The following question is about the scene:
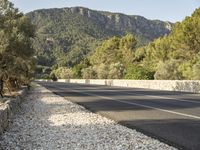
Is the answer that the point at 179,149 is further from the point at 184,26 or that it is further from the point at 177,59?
the point at 177,59

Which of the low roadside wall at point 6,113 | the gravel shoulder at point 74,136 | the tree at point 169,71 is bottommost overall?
the gravel shoulder at point 74,136

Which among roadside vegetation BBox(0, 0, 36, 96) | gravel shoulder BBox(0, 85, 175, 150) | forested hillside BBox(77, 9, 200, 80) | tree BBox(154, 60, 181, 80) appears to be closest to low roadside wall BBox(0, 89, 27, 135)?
gravel shoulder BBox(0, 85, 175, 150)

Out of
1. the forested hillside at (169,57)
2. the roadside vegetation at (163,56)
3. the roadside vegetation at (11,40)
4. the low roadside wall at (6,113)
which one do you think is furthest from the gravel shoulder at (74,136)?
the forested hillside at (169,57)

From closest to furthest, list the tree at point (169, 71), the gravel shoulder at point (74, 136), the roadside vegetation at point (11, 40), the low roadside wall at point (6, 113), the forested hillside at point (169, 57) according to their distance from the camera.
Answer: the gravel shoulder at point (74, 136), the low roadside wall at point (6, 113), the roadside vegetation at point (11, 40), the forested hillside at point (169, 57), the tree at point (169, 71)

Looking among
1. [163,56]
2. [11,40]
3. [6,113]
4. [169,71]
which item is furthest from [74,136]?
[163,56]

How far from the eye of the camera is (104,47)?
127m

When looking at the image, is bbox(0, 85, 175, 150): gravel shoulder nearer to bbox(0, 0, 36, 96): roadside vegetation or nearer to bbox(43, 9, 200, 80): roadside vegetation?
bbox(0, 0, 36, 96): roadside vegetation

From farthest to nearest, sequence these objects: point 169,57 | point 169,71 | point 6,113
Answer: point 169,57, point 169,71, point 6,113

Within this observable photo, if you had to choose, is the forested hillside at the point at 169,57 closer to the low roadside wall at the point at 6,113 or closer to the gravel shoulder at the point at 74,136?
the low roadside wall at the point at 6,113

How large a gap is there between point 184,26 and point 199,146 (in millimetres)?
58206

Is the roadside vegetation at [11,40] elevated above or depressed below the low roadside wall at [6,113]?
above

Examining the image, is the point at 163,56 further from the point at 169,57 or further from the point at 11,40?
the point at 11,40

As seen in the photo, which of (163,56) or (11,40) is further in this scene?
(163,56)

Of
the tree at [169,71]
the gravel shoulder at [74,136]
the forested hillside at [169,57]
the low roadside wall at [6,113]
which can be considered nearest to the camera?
the gravel shoulder at [74,136]
